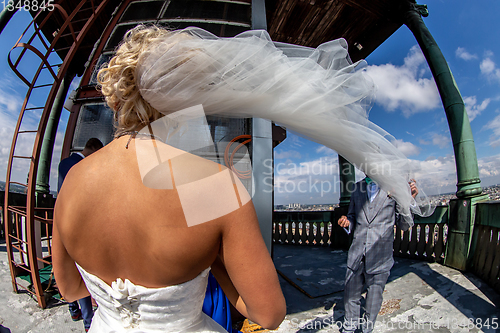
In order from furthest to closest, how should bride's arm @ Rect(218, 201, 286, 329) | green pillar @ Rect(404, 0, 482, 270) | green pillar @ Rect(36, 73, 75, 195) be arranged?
green pillar @ Rect(36, 73, 75, 195), green pillar @ Rect(404, 0, 482, 270), bride's arm @ Rect(218, 201, 286, 329)

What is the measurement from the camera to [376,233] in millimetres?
2447

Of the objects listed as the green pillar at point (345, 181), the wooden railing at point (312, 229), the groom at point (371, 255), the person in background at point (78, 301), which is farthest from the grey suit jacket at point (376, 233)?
the wooden railing at point (312, 229)

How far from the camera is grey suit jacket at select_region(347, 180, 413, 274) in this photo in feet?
7.89


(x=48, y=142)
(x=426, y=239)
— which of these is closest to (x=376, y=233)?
(x=426, y=239)

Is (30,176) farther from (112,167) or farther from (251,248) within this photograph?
(251,248)

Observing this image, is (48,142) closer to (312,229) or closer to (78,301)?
(78,301)

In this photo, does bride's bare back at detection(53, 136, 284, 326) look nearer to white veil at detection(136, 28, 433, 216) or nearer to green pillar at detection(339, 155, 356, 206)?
white veil at detection(136, 28, 433, 216)

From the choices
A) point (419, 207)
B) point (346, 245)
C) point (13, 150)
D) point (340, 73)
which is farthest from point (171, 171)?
point (346, 245)

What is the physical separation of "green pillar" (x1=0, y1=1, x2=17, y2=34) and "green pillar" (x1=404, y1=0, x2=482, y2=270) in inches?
259

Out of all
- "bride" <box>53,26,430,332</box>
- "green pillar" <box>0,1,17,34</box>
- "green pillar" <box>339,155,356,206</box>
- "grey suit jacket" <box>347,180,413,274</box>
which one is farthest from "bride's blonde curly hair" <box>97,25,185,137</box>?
"green pillar" <box>339,155,356,206</box>

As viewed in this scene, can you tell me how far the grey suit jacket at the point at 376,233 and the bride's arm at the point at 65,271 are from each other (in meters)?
2.50

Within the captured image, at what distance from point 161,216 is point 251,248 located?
28cm

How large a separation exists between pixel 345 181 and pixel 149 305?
691 cm

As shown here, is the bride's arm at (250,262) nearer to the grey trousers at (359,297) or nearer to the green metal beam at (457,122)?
the grey trousers at (359,297)
